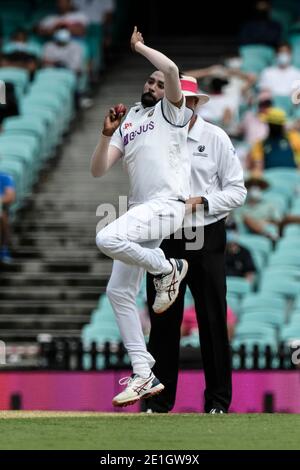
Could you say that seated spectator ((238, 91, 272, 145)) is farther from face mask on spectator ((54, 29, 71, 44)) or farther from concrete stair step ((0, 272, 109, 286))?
face mask on spectator ((54, 29, 71, 44))

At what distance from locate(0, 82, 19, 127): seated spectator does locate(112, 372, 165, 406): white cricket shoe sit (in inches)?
398

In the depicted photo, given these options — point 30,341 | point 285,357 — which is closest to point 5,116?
point 30,341

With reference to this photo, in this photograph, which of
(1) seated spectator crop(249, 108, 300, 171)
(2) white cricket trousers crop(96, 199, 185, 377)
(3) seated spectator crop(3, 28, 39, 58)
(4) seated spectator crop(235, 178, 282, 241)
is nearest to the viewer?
(2) white cricket trousers crop(96, 199, 185, 377)

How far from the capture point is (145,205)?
1058cm

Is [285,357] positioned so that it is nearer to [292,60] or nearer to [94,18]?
[292,60]

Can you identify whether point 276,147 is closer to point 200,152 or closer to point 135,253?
point 200,152

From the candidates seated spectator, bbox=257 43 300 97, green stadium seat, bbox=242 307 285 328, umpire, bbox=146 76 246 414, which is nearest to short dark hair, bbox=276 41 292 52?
seated spectator, bbox=257 43 300 97

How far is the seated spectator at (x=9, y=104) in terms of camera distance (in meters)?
20.5

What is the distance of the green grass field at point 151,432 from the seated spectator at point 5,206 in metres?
7.71

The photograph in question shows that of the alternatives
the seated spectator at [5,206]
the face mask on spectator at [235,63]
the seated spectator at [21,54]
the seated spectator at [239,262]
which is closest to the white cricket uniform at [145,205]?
the seated spectator at [239,262]

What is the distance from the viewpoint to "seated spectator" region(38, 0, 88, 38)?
23.0 metres

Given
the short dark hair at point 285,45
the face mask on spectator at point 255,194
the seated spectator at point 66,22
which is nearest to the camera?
the face mask on spectator at point 255,194

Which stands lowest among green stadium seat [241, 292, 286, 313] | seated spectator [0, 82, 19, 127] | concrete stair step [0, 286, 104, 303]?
green stadium seat [241, 292, 286, 313]

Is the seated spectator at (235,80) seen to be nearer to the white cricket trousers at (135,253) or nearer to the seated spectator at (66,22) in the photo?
the seated spectator at (66,22)
